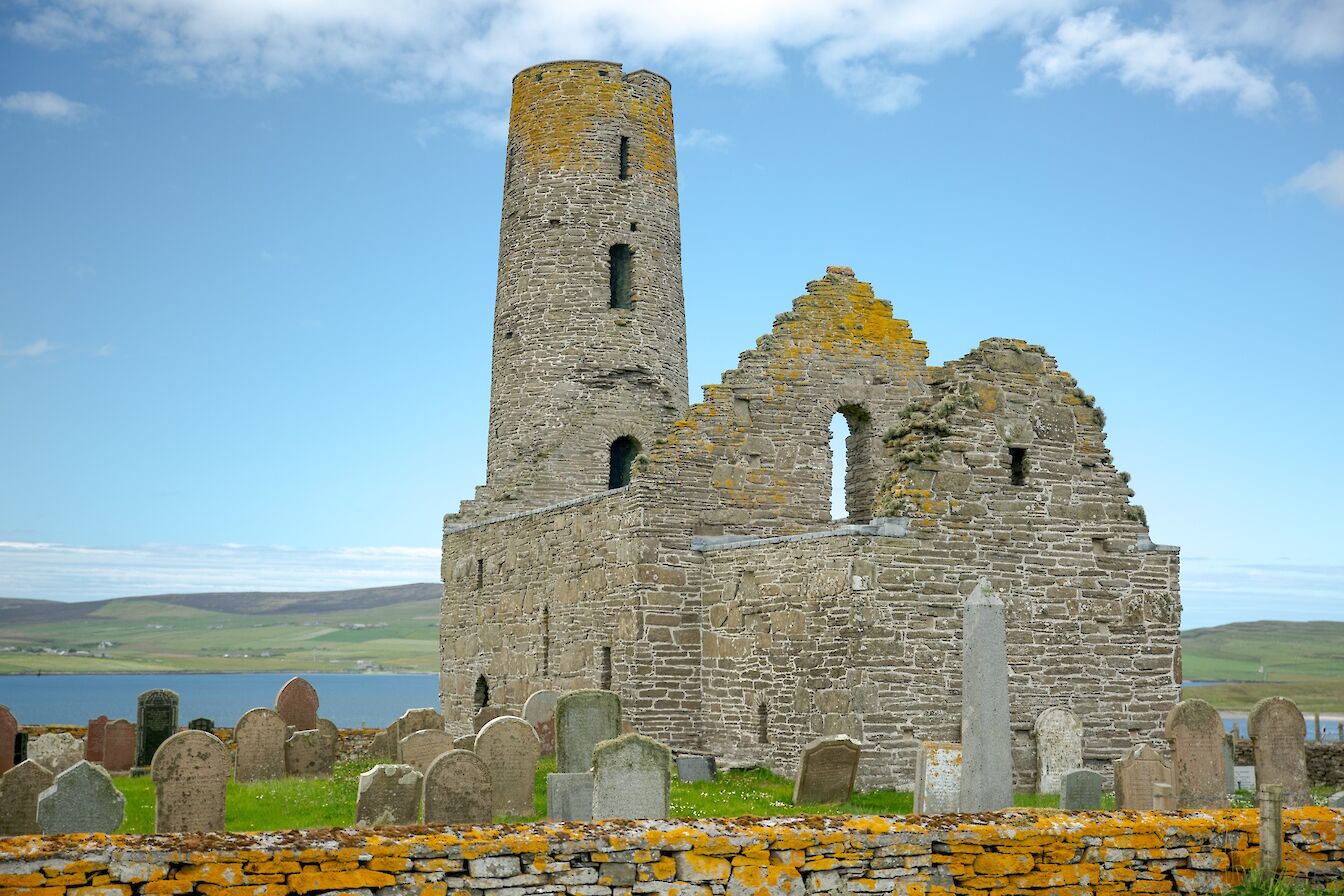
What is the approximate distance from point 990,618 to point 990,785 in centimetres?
Answer: 153

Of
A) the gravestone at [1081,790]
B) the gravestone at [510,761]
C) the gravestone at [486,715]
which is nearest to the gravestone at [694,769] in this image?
the gravestone at [510,761]

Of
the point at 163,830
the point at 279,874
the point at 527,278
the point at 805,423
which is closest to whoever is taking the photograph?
the point at 279,874

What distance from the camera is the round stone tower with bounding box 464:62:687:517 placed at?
2681cm

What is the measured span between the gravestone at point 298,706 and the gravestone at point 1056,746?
1152 cm

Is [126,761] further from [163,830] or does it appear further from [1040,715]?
[1040,715]

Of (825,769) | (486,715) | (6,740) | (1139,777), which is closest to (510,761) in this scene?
(825,769)

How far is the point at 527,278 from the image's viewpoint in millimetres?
27500

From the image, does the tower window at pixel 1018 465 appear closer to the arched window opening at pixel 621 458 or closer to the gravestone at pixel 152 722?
the arched window opening at pixel 621 458

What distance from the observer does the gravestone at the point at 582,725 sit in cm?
1683

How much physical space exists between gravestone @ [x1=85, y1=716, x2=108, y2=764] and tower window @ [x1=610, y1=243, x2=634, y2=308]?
11536mm

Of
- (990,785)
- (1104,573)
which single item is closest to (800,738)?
(1104,573)

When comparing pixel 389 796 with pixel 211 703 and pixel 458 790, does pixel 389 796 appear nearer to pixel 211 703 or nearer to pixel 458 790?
pixel 458 790

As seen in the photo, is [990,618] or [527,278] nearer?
[990,618]

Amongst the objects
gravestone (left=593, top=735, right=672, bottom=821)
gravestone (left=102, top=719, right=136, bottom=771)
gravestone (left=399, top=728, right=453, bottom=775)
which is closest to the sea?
gravestone (left=102, top=719, right=136, bottom=771)
